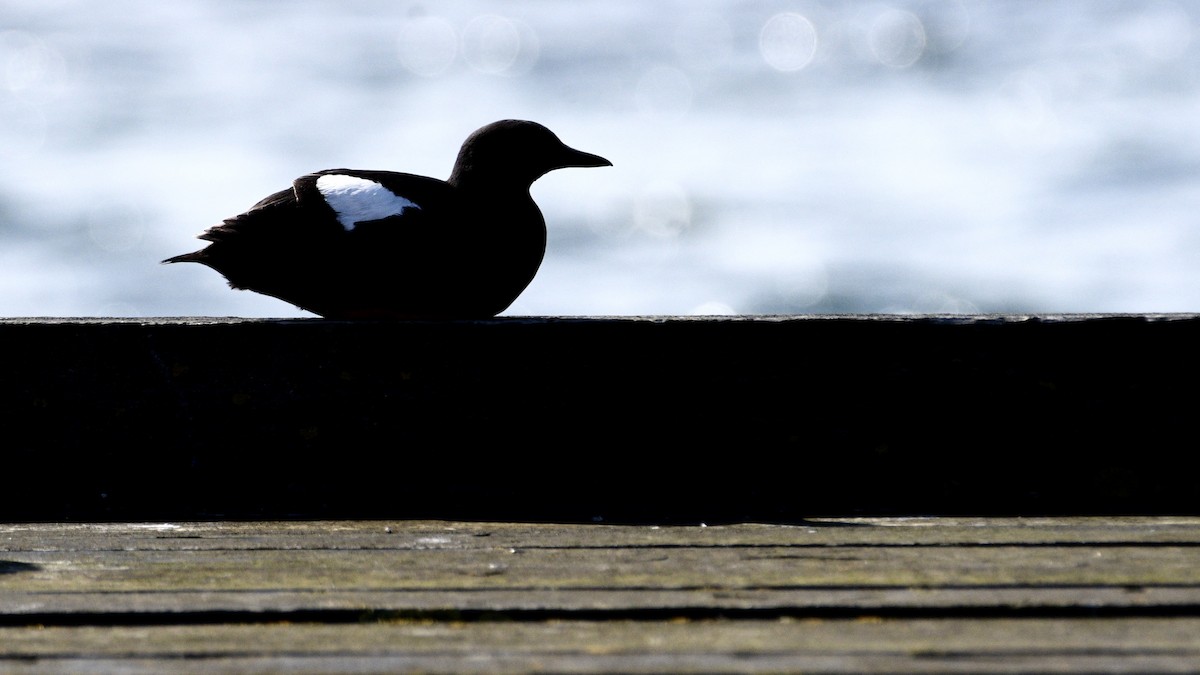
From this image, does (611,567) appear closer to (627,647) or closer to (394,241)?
(627,647)

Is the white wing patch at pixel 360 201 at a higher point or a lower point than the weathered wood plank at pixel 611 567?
higher

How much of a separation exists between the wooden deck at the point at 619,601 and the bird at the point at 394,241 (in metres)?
1.90

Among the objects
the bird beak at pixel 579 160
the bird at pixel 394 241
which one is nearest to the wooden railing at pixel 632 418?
the bird at pixel 394 241

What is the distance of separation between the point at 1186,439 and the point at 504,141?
2743 mm

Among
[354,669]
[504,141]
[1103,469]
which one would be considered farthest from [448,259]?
[354,669]

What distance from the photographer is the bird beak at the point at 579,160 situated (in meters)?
5.47

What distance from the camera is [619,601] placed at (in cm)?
214

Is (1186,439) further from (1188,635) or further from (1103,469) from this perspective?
(1188,635)

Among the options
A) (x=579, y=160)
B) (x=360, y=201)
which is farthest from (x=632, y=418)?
(x=579, y=160)

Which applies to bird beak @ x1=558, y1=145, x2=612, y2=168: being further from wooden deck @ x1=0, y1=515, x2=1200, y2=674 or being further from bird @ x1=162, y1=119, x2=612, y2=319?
wooden deck @ x1=0, y1=515, x2=1200, y2=674

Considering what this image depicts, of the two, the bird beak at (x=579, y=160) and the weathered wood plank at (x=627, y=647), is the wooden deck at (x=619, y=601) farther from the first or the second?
the bird beak at (x=579, y=160)

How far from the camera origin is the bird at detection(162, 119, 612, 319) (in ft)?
15.8

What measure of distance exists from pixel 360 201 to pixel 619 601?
299 cm

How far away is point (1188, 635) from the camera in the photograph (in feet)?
6.03
